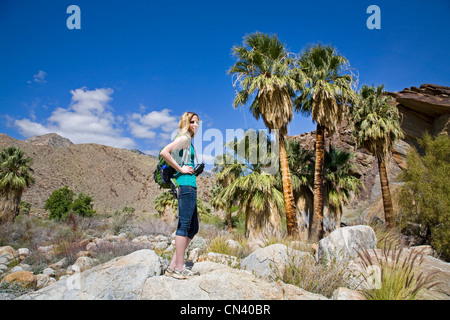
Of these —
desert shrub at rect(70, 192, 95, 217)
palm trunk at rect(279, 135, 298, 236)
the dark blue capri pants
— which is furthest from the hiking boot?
desert shrub at rect(70, 192, 95, 217)

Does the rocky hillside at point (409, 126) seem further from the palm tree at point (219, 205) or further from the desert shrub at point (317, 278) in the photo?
the desert shrub at point (317, 278)

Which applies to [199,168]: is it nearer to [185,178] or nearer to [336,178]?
[185,178]

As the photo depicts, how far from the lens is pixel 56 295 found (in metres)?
3.17

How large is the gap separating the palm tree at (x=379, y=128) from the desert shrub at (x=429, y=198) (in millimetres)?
1283

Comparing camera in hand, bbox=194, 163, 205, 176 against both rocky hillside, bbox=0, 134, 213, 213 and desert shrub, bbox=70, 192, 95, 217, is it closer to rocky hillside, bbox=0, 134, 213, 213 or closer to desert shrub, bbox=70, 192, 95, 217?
desert shrub, bbox=70, 192, 95, 217

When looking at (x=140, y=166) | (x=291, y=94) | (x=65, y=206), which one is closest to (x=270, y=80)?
(x=291, y=94)

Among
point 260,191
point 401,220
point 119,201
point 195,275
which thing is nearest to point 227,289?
point 195,275

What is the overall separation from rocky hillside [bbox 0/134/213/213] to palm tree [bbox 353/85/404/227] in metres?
51.5

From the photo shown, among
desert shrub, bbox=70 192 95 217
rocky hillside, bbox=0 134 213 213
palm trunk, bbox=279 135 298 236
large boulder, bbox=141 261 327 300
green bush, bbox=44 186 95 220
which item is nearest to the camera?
large boulder, bbox=141 261 327 300

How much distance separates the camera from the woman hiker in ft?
11.1

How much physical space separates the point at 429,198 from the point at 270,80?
11.6 metres

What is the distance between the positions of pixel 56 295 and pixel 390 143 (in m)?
19.1

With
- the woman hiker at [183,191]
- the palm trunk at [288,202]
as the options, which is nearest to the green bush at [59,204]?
the palm trunk at [288,202]
